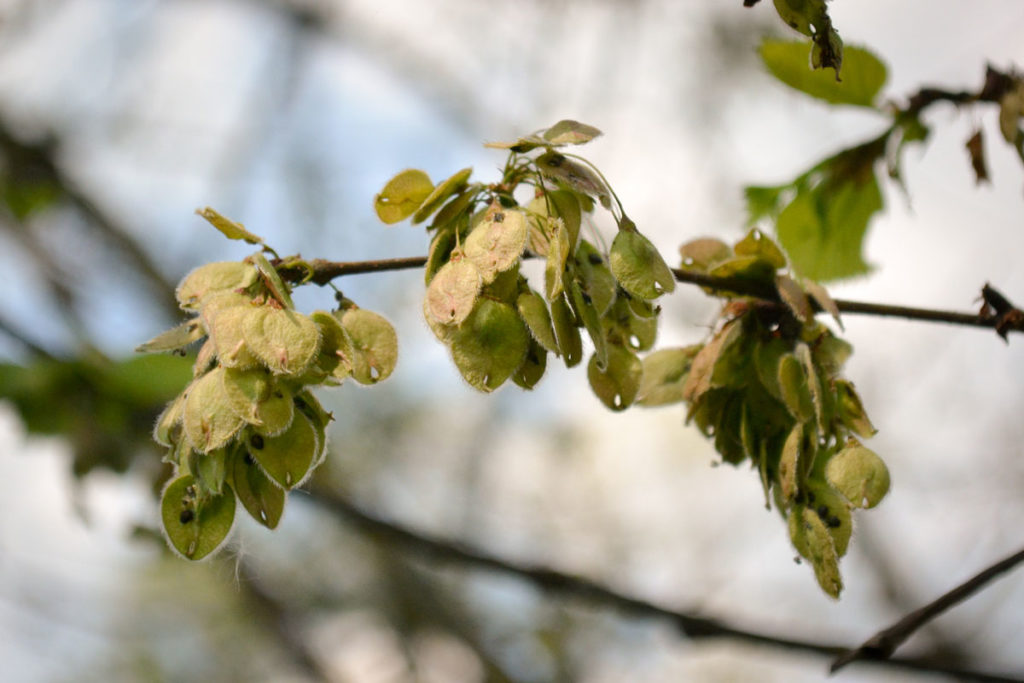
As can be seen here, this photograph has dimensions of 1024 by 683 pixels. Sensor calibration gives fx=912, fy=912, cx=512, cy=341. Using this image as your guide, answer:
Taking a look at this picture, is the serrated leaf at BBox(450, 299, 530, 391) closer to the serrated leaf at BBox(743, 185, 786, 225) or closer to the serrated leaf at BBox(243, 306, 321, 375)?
the serrated leaf at BBox(243, 306, 321, 375)

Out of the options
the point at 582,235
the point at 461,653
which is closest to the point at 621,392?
the point at 582,235

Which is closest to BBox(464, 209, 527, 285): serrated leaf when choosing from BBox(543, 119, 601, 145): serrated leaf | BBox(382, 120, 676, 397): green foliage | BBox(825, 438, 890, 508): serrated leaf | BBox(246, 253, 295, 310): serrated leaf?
BBox(382, 120, 676, 397): green foliage

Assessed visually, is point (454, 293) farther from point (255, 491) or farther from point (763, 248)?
point (763, 248)

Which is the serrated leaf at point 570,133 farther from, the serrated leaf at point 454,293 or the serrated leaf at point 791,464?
the serrated leaf at point 791,464

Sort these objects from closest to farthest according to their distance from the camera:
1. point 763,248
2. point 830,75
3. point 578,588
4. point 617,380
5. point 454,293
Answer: point 454,293 < point 617,380 < point 763,248 < point 830,75 < point 578,588

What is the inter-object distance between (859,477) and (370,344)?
2.04 ft

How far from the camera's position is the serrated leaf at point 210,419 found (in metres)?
0.98

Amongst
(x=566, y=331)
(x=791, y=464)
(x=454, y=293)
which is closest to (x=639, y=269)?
(x=566, y=331)

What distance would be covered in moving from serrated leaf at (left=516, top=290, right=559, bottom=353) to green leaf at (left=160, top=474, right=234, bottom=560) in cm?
41

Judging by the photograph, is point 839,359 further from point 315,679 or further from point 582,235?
point 315,679

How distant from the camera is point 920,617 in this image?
1211 mm

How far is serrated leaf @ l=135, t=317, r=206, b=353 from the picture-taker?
113cm

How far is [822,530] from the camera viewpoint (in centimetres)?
109

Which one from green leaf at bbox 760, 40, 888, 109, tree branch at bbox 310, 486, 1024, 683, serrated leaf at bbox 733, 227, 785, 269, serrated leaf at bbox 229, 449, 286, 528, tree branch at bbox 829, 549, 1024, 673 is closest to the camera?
serrated leaf at bbox 229, 449, 286, 528
